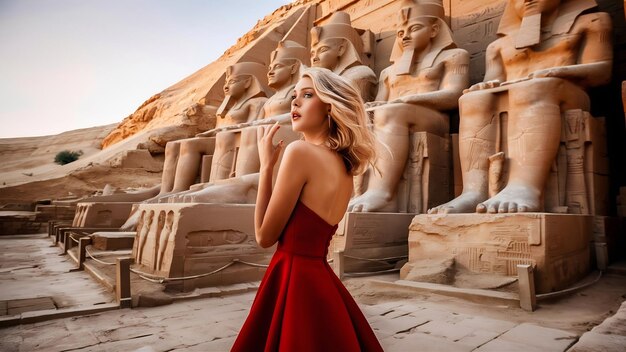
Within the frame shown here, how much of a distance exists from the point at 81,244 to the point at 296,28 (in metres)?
7.57

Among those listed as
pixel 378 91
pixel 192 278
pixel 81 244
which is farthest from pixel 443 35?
pixel 81 244

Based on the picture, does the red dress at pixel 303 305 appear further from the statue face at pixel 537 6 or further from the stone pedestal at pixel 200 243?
the statue face at pixel 537 6

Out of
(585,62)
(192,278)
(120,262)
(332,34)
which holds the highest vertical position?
(332,34)

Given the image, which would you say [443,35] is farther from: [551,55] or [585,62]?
[585,62]

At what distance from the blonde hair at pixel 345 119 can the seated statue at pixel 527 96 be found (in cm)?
243

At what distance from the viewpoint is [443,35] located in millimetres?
5164

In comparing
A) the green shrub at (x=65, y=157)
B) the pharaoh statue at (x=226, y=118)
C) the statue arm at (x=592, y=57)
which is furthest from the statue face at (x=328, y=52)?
the green shrub at (x=65, y=157)

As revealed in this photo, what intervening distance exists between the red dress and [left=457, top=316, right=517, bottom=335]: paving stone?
4.88ft

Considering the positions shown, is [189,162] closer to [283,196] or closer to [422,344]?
[422,344]

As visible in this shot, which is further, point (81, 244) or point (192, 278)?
point (81, 244)

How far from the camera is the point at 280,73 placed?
6449 millimetres

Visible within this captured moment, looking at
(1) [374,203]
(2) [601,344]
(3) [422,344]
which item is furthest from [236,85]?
(2) [601,344]

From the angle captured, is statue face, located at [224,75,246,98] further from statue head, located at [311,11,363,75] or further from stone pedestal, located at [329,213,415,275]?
stone pedestal, located at [329,213,415,275]

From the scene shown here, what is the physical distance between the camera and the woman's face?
3.91 feet
